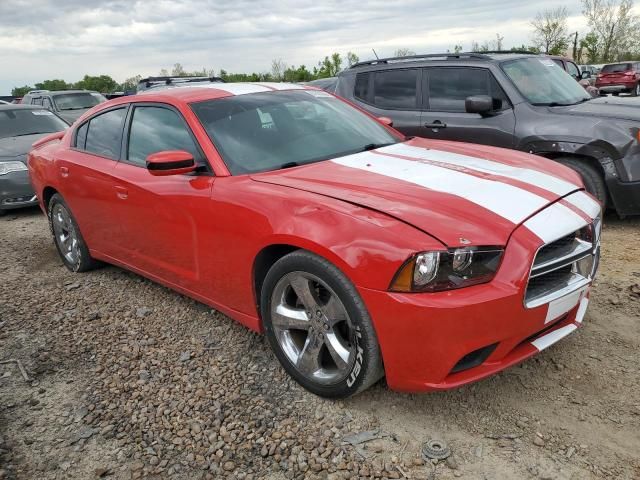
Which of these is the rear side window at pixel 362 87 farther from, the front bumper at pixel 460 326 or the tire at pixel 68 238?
the front bumper at pixel 460 326

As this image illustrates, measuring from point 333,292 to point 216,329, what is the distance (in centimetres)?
137

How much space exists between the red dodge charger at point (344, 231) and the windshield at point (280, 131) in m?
0.01

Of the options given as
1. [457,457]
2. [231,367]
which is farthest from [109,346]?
[457,457]

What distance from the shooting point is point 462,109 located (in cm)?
612

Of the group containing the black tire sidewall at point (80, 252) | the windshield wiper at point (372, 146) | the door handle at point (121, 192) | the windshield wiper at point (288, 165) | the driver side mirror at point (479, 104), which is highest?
the driver side mirror at point (479, 104)

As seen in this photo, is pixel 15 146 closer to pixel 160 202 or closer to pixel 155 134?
pixel 155 134

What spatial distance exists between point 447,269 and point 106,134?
3.08m

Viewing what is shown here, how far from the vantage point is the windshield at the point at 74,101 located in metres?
13.7

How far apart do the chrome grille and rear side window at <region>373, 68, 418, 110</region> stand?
159 inches

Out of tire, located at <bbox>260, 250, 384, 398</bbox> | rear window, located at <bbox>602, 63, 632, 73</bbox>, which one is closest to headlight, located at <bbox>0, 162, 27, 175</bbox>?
tire, located at <bbox>260, 250, 384, 398</bbox>

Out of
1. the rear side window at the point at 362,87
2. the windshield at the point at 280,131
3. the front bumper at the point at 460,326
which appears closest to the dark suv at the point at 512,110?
the rear side window at the point at 362,87

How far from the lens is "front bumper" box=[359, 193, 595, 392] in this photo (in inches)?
89.3

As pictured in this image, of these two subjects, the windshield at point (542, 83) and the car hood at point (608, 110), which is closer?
the car hood at point (608, 110)

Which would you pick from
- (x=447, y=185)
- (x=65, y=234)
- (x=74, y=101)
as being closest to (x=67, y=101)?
(x=74, y=101)
